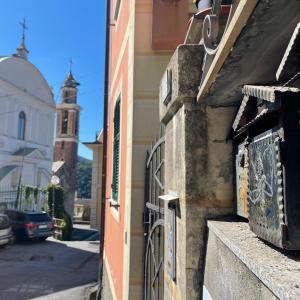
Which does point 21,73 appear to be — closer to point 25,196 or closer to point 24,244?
point 25,196

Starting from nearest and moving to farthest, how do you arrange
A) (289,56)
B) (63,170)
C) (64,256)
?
(289,56)
(64,256)
(63,170)

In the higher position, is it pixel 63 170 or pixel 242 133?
pixel 63 170

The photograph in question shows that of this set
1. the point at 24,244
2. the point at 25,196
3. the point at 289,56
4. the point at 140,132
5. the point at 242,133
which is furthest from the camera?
the point at 25,196

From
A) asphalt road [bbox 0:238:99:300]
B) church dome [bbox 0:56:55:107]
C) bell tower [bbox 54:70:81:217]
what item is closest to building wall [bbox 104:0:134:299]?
asphalt road [bbox 0:238:99:300]

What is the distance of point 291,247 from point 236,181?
28.1 inches

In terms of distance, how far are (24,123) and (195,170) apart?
27991mm

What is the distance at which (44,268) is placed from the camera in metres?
12.2

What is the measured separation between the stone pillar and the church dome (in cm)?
2528

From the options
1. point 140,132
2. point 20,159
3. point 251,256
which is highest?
point 20,159

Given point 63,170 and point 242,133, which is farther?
point 63,170

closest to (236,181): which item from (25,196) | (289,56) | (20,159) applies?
(289,56)

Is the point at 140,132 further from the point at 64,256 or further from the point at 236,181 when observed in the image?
the point at 64,256

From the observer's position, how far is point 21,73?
28.0 metres

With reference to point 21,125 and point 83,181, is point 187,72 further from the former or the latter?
point 83,181
